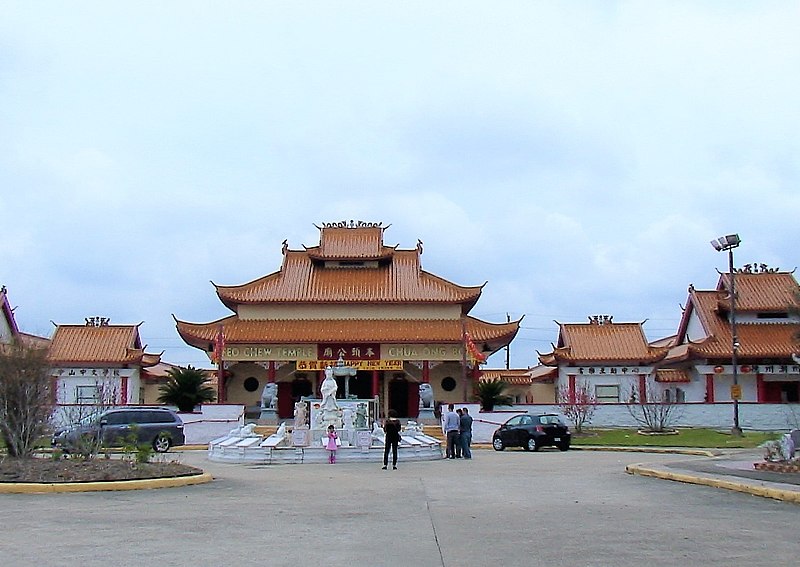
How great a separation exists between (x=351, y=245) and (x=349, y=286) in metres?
3.65

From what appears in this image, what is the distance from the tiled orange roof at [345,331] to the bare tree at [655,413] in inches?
310

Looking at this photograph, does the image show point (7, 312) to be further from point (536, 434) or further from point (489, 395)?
point (536, 434)

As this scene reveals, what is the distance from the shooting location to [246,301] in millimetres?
49562

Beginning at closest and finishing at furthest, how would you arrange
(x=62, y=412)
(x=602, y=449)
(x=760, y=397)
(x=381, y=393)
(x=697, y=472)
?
1. (x=697, y=472)
2. (x=602, y=449)
3. (x=62, y=412)
4. (x=760, y=397)
5. (x=381, y=393)

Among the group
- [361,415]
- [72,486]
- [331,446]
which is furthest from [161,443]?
[72,486]

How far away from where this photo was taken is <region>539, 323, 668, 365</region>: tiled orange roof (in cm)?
5016

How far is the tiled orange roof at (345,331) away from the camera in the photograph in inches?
1861

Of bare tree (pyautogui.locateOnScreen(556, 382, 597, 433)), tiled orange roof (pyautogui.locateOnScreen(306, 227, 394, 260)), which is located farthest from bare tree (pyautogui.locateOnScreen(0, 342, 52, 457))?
tiled orange roof (pyautogui.locateOnScreen(306, 227, 394, 260))

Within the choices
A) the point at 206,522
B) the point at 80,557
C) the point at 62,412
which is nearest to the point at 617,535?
the point at 206,522

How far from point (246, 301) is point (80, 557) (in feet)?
133

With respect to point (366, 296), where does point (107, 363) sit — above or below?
below

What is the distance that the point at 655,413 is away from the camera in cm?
4231

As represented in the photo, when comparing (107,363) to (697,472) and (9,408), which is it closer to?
(9,408)

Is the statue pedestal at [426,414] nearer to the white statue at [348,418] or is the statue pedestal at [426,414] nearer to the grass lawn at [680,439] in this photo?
the grass lawn at [680,439]
